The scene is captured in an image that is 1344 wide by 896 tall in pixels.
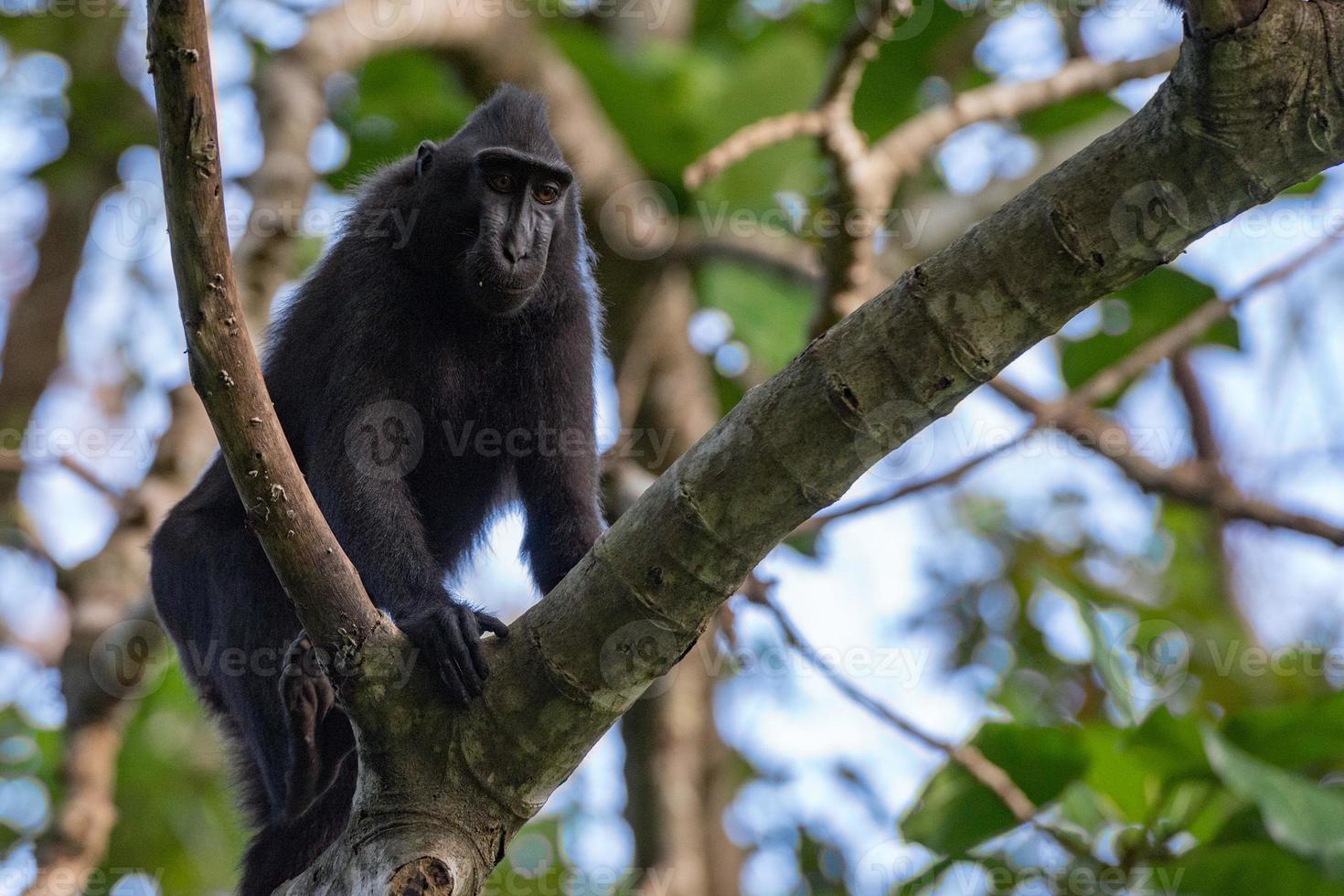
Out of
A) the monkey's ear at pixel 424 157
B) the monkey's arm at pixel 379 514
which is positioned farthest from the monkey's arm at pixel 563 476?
the monkey's ear at pixel 424 157

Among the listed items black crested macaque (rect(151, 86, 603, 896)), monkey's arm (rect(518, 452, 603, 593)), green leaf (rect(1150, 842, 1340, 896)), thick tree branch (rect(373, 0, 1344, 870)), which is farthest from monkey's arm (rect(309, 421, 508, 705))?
green leaf (rect(1150, 842, 1340, 896))

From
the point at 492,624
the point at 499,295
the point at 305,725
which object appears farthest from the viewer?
the point at 499,295

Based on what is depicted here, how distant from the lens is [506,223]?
200 inches

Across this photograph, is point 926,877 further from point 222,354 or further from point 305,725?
point 222,354

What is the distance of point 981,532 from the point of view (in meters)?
11.6

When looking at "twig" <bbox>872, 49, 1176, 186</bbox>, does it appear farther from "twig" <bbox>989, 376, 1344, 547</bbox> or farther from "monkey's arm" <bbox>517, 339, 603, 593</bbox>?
"monkey's arm" <bbox>517, 339, 603, 593</bbox>

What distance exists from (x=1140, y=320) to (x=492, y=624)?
16.7 ft

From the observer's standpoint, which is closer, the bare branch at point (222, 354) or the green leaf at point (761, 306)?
the bare branch at point (222, 354)

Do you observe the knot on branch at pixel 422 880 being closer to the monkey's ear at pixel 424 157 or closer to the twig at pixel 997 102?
the monkey's ear at pixel 424 157

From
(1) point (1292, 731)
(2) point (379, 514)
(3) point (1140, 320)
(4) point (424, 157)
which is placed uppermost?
(4) point (424, 157)

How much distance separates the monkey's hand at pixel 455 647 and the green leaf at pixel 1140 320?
4.76 metres

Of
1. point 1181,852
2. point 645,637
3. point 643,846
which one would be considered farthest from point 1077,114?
point 645,637

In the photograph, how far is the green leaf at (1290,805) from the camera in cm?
516

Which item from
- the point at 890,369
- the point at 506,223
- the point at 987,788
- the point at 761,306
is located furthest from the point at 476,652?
the point at 761,306
